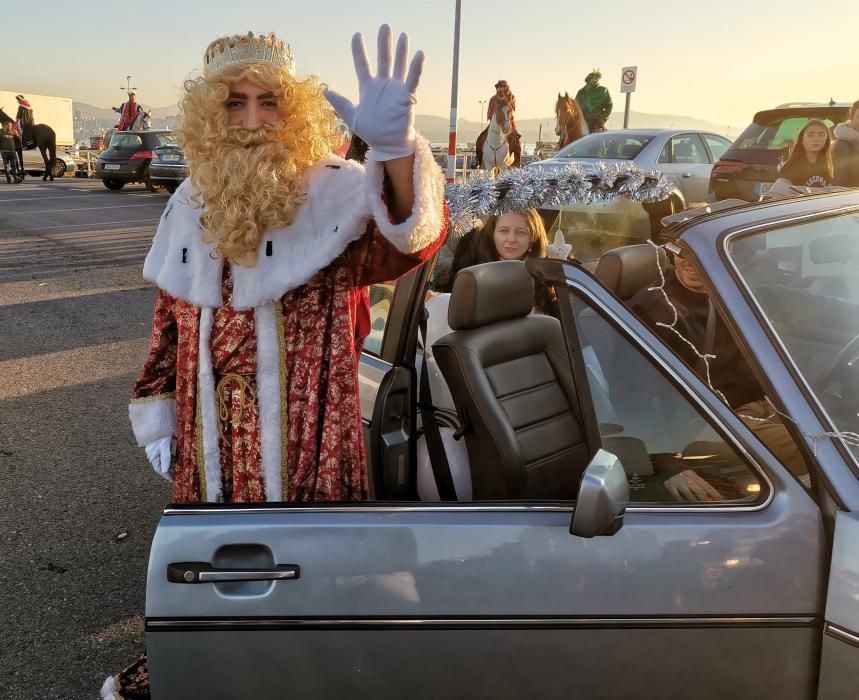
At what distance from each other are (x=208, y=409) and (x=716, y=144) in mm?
10245

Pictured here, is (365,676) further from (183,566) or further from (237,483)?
(237,483)

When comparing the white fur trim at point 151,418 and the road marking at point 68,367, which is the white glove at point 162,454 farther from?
the road marking at point 68,367

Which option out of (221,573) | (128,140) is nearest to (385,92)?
(221,573)

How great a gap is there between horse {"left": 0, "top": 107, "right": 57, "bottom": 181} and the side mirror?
21.9 meters

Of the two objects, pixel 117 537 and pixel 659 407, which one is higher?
pixel 659 407

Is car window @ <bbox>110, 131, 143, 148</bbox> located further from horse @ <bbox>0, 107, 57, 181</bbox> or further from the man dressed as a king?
the man dressed as a king

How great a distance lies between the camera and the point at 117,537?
3.32m

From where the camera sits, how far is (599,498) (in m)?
1.51

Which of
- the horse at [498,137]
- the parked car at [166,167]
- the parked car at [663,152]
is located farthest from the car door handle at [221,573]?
the parked car at [166,167]

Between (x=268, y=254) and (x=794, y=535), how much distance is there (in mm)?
1361

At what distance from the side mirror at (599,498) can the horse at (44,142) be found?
2186 centimetres

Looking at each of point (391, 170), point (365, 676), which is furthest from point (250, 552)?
point (391, 170)

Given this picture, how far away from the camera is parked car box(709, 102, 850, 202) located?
8023 millimetres

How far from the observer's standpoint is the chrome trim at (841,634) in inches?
59.8
